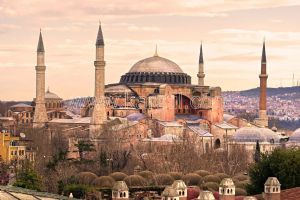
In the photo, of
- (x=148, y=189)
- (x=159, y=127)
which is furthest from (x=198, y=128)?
(x=148, y=189)

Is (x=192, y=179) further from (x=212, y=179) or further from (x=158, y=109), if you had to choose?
(x=158, y=109)

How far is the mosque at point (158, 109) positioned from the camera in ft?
184

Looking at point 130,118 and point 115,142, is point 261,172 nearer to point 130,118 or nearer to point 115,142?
point 115,142

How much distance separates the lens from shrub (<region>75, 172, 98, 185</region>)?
35.4 meters

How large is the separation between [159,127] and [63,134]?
17.3 ft

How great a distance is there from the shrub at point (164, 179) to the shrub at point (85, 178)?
2240 millimetres

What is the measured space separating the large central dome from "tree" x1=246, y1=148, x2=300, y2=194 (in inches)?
1396

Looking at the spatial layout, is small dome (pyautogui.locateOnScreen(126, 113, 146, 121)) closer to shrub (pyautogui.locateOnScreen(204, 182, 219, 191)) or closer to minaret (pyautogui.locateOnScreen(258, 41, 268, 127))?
minaret (pyautogui.locateOnScreen(258, 41, 268, 127))

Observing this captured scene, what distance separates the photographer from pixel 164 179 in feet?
115

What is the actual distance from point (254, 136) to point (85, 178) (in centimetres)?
2019

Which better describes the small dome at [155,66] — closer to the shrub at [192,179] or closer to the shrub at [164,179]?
the shrub at [164,179]

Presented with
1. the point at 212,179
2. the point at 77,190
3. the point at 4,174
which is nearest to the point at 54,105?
the point at 4,174

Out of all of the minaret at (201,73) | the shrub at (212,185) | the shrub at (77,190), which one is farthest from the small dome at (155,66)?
the shrub at (77,190)

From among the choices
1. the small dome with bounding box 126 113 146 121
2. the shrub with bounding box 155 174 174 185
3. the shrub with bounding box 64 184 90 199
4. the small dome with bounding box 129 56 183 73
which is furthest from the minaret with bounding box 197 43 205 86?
the shrub with bounding box 64 184 90 199
